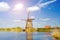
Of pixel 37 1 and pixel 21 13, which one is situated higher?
pixel 37 1

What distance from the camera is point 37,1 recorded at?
7.60 feet

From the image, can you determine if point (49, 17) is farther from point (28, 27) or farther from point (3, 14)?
point (3, 14)

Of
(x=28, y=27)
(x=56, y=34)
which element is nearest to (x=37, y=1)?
(x=28, y=27)

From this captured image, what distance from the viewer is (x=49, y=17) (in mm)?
2344

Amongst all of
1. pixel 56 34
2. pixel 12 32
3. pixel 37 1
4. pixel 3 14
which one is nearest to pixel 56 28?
pixel 56 34

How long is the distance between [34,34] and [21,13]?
40cm

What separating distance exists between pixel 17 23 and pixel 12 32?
0.55 ft

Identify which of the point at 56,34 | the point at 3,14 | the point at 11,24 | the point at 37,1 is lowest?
the point at 56,34

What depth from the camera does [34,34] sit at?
2.32 meters

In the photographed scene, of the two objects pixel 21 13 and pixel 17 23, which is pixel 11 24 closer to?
pixel 17 23

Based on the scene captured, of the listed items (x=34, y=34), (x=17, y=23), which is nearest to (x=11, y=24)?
(x=17, y=23)

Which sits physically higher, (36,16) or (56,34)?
(36,16)

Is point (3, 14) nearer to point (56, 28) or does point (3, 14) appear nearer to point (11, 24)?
point (11, 24)

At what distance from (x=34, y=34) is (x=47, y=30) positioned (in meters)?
0.24
